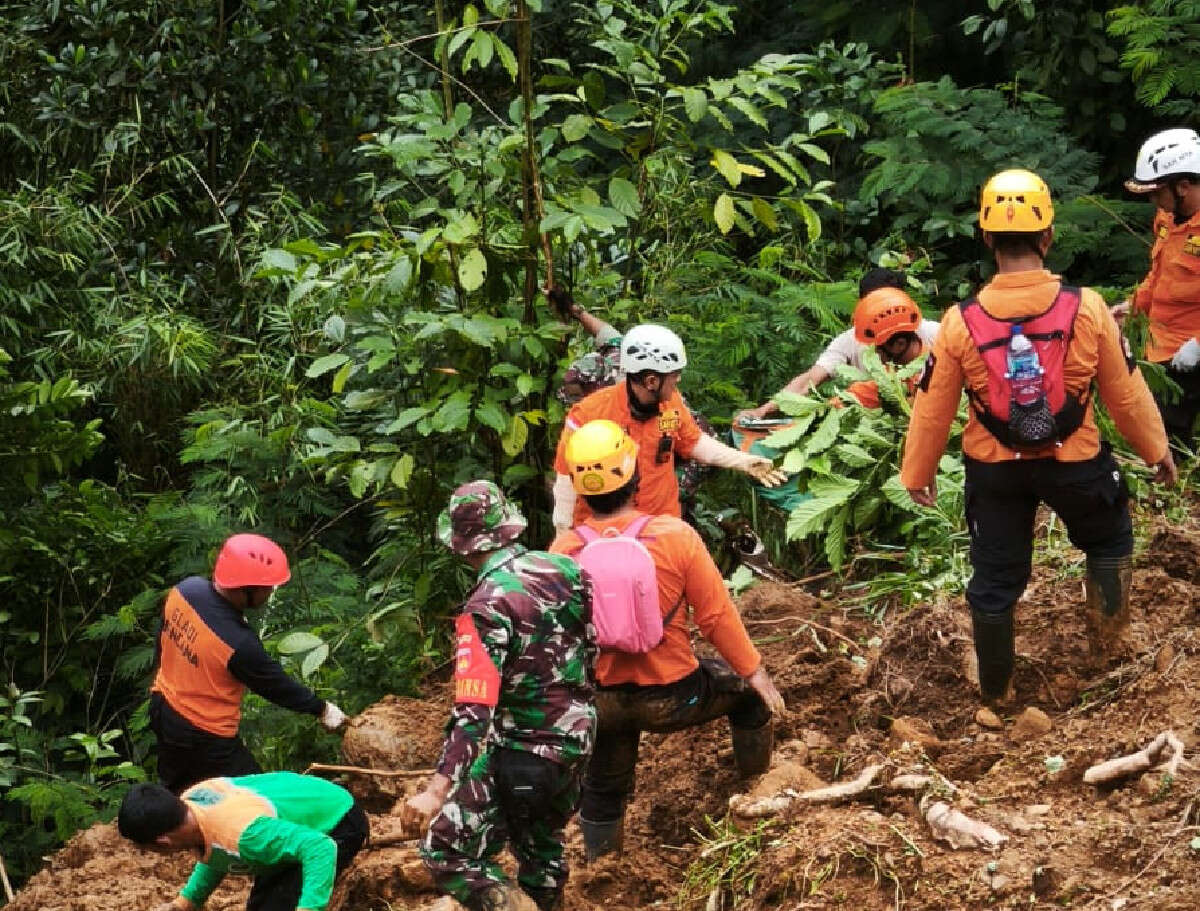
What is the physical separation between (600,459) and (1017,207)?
1.65 meters

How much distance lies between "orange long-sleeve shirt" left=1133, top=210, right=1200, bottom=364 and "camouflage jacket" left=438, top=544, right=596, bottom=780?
12.7ft

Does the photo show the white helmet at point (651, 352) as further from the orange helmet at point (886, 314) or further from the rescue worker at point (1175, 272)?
the rescue worker at point (1175, 272)

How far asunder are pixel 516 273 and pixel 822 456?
183cm

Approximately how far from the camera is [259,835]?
197 inches

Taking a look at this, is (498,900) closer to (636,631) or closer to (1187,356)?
(636,631)

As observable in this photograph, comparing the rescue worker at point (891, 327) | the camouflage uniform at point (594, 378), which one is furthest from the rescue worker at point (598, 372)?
the rescue worker at point (891, 327)

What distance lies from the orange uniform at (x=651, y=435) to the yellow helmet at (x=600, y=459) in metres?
1.40

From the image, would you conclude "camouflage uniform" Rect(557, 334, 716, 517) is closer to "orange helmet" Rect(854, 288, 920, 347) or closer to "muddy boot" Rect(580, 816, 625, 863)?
"orange helmet" Rect(854, 288, 920, 347)

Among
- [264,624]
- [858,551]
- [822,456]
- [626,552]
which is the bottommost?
[264,624]

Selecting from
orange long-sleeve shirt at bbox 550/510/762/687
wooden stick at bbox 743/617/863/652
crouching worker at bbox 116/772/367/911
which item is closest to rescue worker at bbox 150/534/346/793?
crouching worker at bbox 116/772/367/911

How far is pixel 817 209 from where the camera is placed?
1152 centimetres

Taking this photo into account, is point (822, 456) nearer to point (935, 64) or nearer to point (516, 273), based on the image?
point (516, 273)

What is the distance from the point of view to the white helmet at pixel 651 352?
6703mm

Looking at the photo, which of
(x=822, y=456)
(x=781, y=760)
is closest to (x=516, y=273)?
(x=822, y=456)
